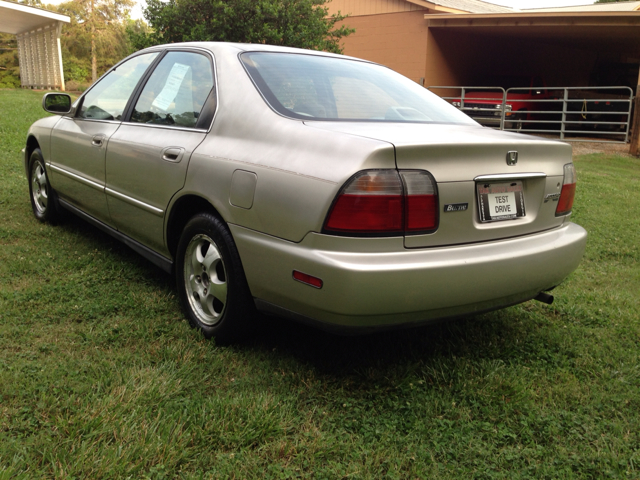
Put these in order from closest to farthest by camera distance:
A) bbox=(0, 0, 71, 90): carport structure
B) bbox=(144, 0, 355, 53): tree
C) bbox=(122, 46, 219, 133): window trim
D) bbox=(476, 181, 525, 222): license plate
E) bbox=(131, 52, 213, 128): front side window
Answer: bbox=(476, 181, 525, 222): license plate < bbox=(122, 46, 219, 133): window trim < bbox=(131, 52, 213, 128): front side window < bbox=(144, 0, 355, 53): tree < bbox=(0, 0, 71, 90): carport structure

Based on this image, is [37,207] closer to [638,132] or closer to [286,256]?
[286,256]

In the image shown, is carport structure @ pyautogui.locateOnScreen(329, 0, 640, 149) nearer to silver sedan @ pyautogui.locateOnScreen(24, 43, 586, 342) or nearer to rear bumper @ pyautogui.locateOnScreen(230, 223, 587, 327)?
silver sedan @ pyautogui.locateOnScreen(24, 43, 586, 342)

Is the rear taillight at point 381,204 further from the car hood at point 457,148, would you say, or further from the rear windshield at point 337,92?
the rear windshield at point 337,92

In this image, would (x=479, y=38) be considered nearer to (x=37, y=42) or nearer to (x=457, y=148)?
(x=457, y=148)

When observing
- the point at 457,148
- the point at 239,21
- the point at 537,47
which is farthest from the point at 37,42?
the point at 457,148

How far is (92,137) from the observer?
13.3 feet

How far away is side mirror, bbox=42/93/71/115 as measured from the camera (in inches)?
181

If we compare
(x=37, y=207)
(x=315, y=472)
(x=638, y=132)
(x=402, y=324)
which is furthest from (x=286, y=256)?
(x=638, y=132)

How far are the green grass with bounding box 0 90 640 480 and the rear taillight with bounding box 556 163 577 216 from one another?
73 centimetres

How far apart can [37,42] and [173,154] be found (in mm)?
27354

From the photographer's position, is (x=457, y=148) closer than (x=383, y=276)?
No

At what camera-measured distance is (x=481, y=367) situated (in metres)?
2.85

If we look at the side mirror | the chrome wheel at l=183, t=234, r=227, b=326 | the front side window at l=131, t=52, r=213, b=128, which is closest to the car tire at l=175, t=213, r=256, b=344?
the chrome wheel at l=183, t=234, r=227, b=326

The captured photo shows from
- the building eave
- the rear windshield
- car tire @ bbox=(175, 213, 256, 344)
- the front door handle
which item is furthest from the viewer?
the building eave
